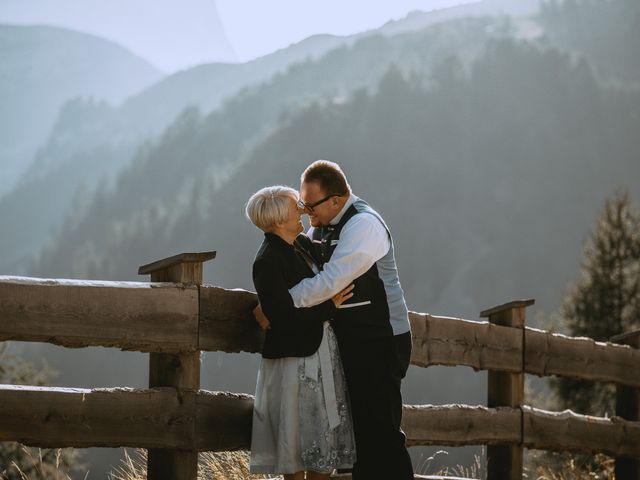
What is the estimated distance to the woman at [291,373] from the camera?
3936 millimetres

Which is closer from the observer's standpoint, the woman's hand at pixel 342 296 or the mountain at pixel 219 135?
the woman's hand at pixel 342 296

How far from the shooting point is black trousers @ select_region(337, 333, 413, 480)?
4094 mm

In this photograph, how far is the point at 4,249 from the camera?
160m

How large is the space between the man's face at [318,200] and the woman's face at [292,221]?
17 cm

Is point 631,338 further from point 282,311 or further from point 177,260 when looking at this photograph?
point 177,260

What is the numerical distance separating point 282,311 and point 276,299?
0.19ft

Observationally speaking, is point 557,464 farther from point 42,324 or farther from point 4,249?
point 4,249

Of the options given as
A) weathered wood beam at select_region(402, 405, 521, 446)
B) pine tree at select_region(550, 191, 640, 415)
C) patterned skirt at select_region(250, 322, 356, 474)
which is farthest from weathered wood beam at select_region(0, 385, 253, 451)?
pine tree at select_region(550, 191, 640, 415)

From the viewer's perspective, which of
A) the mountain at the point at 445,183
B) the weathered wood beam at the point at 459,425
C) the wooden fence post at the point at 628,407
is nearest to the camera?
the weathered wood beam at the point at 459,425

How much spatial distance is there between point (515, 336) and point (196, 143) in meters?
157

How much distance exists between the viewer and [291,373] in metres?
3.97

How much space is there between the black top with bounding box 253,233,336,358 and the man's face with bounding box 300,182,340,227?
32 centimetres

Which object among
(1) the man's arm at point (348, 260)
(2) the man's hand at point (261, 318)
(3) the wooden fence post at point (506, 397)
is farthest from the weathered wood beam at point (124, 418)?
(3) the wooden fence post at point (506, 397)

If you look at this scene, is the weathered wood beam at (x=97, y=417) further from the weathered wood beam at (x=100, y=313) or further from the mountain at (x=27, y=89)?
the mountain at (x=27, y=89)
